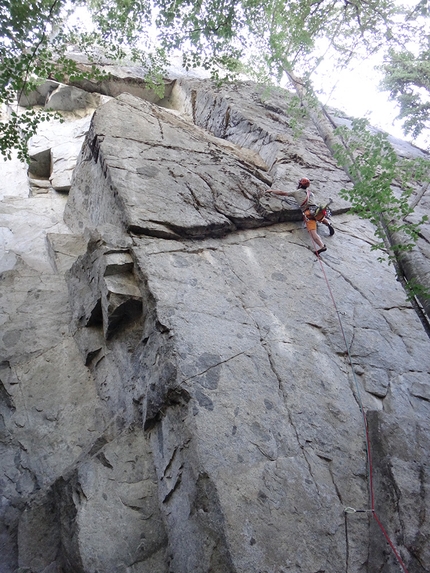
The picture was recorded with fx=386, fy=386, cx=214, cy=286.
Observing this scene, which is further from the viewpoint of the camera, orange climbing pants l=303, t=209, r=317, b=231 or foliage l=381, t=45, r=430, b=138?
foliage l=381, t=45, r=430, b=138

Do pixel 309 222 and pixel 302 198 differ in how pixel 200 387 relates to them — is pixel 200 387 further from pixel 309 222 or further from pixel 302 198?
pixel 302 198

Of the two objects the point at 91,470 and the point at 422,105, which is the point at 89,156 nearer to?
the point at 91,470

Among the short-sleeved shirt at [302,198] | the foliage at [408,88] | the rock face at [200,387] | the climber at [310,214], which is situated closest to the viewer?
the rock face at [200,387]

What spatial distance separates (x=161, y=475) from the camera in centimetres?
392

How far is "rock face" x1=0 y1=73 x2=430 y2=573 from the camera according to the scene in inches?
137

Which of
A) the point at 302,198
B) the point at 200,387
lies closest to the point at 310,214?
the point at 302,198

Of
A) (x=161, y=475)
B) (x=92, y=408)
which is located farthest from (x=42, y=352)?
(x=161, y=475)

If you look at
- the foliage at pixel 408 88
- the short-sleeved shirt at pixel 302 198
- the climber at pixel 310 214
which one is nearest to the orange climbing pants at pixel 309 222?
the climber at pixel 310 214

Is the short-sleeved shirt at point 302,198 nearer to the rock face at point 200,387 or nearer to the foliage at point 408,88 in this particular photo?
the rock face at point 200,387

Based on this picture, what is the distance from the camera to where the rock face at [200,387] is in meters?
3.47

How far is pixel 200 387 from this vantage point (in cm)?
400

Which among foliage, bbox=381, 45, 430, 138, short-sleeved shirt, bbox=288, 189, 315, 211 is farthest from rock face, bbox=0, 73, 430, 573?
foliage, bbox=381, 45, 430, 138

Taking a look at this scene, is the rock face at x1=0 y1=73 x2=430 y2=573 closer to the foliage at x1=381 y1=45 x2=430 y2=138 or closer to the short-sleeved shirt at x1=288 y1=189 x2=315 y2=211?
the short-sleeved shirt at x1=288 y1=189 x2=315 y2=211

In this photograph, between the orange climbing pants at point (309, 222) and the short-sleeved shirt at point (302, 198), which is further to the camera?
the short-sleeved shirt at point (302, 198)
